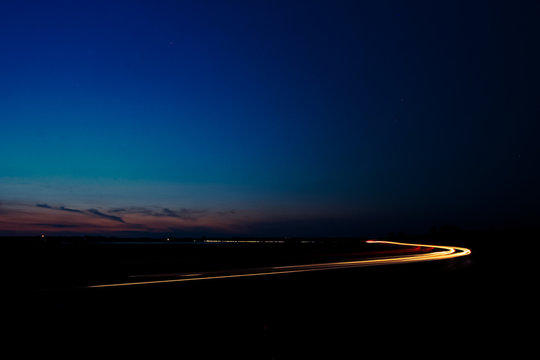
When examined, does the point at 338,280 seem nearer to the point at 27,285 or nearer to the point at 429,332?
the point at 429,332

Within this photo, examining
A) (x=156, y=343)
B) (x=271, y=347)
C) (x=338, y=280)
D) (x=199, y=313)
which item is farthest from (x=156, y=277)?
(x=271, y=347)

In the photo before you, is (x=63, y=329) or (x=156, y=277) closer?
(x=63, y=329)

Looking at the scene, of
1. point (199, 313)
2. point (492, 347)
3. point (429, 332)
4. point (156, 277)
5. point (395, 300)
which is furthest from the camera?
point (156, 277)

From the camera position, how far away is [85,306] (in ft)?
21.7

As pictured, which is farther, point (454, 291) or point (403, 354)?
point (454, 291)

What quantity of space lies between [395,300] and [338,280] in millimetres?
2928

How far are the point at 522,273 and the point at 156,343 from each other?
11.9 m

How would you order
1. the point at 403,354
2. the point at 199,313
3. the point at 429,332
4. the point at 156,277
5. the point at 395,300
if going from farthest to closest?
1. the point at 156,277
2. the point at 395,300
3. the point at 199,313
4. the point at 429,332
5. the point at 403,354

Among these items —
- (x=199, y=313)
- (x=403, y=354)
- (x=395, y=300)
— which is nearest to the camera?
(x=403, y=354)

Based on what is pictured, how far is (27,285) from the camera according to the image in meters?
8.84

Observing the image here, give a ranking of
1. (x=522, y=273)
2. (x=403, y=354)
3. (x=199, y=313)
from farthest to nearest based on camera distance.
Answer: (x=522, y=273) → (x=199, y=313) → (x=403, y=354)

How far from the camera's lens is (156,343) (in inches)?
182

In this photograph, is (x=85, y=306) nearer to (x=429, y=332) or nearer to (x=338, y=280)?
(x=429, y=332)

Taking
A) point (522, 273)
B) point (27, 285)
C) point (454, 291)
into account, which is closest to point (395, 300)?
point (454, 291)
